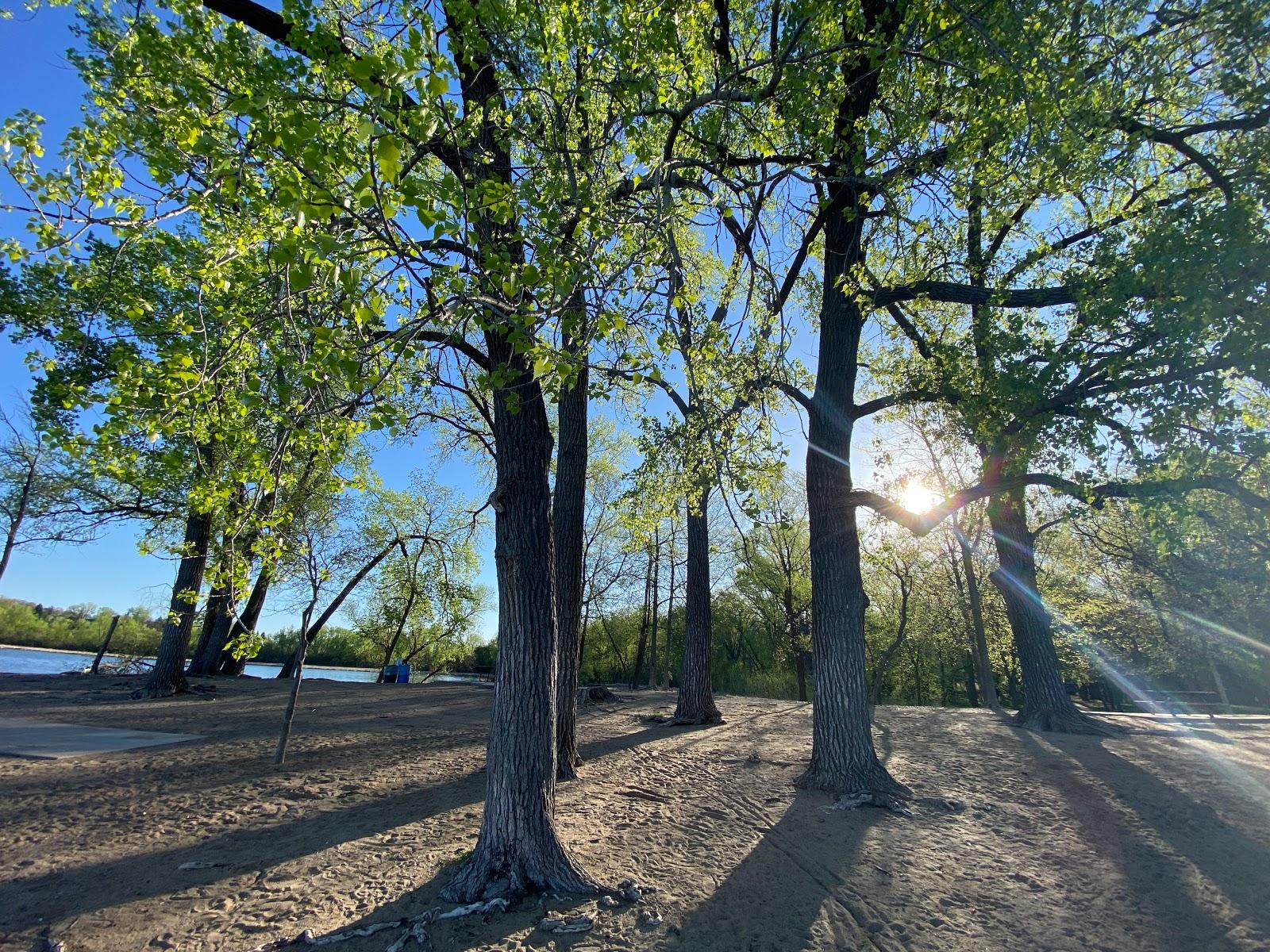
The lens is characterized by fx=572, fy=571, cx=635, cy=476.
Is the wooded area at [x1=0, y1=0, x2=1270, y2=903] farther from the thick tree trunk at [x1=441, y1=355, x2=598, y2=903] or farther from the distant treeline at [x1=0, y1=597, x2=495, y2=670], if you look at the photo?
the distant treeline at [x1=0, y1=597, x2=495, y2=670]

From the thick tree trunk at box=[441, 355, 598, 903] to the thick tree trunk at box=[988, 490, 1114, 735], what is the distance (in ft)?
29.1

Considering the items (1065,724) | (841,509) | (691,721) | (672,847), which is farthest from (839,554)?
(1065,724)

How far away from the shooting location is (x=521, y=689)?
3.87m

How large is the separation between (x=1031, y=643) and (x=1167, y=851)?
5.75 metres

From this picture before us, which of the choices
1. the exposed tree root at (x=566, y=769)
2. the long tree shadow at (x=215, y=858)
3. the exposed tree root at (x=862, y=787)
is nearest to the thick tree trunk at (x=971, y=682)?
the exposed tree root at (x=862, y=787)

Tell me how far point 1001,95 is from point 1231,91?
9.32 ft

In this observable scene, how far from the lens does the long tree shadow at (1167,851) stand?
3604mm

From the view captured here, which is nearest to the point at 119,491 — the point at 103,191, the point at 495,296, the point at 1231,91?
the point at 103,191

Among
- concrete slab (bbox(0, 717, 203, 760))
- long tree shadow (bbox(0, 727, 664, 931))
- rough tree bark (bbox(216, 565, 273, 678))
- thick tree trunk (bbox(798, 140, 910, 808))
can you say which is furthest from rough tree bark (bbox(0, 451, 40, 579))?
thick tree trunk (bbox(798, 140, 910, 808))

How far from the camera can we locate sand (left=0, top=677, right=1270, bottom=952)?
3.30 m

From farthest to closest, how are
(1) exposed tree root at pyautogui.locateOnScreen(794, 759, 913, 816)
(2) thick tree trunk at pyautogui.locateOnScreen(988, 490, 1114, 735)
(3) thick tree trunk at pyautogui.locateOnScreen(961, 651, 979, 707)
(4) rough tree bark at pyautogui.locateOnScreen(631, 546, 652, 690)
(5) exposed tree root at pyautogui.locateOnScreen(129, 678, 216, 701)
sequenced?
1. (3) thick tree trunk at pyautogui.locateOnScreen(961, 651, 979, 707)
2. (4) rough tree bark at pyautogui.locateOnScreen(631, 546, 652, 690)
3. (5) exposed tree root at pyautogui.locateOnScreen(129, 678, 216, 701)
4. (2) thick tree trunk at pyautogui.locateOnScreen(988, 490, 1114, 735)
5. (1) exposed tree root at pyautogui.locateOnScreen(794, 759, 913, 816)

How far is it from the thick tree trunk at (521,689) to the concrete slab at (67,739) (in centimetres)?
585

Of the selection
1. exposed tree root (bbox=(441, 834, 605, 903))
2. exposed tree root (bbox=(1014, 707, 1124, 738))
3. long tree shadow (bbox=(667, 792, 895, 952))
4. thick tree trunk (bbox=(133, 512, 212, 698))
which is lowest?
long tree shadow (bbox=(667, 792, 895, 952))

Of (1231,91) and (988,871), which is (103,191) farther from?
(1231,91)
